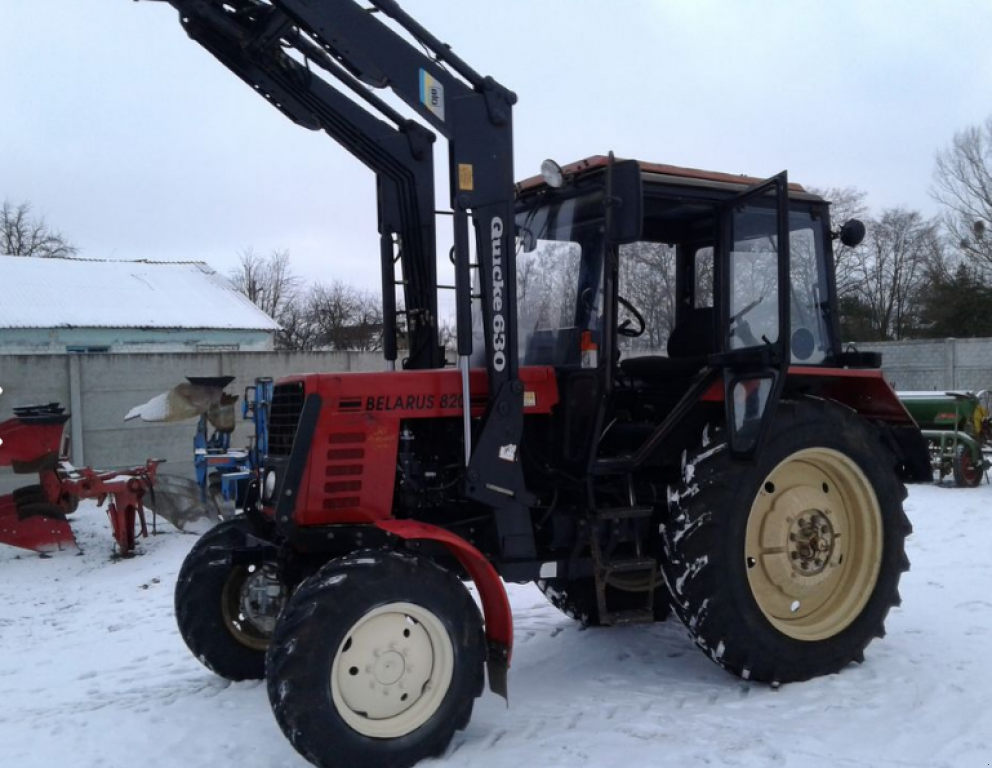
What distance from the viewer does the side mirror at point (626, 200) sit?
396 centimetres

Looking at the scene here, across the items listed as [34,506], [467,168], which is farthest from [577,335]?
[34,506]

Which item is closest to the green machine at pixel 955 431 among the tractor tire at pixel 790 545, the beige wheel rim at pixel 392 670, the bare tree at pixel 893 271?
the tractor tire at pixel 790 545

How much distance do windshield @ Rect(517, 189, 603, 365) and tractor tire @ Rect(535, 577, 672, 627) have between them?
141 centimetres

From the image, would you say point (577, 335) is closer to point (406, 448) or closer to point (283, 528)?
point (406, 448)

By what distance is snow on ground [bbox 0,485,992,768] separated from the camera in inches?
148

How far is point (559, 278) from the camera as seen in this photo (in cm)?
477

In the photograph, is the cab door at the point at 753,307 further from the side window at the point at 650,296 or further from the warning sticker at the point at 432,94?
the warning sticker at the point at 432,94

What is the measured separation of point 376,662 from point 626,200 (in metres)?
2.18

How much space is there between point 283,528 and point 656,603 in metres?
2.49

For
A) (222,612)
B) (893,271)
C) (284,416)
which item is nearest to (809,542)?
(284,416)

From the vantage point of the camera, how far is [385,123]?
4.86m

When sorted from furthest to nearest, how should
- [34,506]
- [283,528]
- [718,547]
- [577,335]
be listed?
[34,506] < [577,335] < [718,547] < [283,528]

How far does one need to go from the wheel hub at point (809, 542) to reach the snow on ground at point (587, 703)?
56 cm

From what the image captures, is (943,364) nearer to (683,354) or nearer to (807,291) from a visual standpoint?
(807,291)
